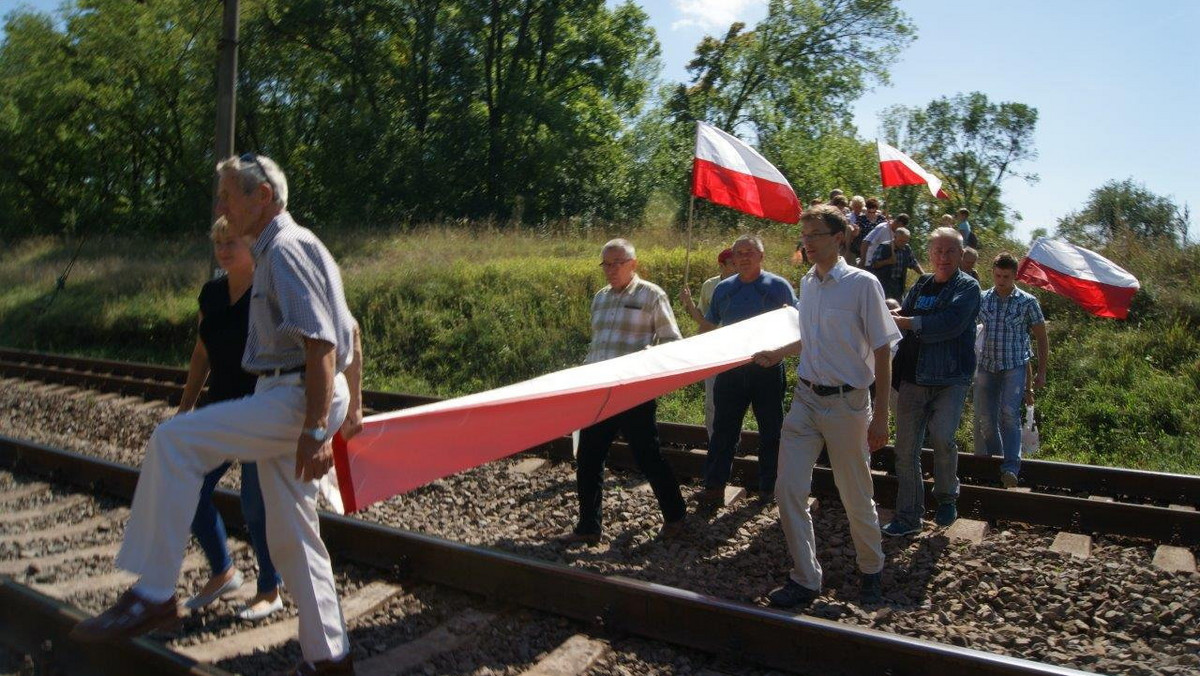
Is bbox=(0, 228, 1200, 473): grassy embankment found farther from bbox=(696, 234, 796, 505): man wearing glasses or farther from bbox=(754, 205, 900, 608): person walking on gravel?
bbox=(754, 205, 900, 608): person walking on gravel

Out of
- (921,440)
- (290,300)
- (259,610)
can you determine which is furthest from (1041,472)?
(290,300)

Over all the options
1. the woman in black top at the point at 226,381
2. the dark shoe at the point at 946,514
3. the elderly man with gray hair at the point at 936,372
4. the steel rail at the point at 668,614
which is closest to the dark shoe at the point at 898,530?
the elderly man with gray hair at the point at 936,372

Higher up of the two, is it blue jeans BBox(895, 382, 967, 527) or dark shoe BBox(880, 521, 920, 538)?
blue jeans BBox(895, 382, 967, 527)

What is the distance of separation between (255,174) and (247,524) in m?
2.02

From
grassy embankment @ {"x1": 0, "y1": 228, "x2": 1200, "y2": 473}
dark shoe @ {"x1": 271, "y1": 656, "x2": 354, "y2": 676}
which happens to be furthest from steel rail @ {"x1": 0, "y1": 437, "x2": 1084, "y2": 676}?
grassy embankment @ {"x1": 0, "y1": 228, "x2": 1200, "y2": 473}

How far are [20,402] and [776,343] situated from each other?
1066cm

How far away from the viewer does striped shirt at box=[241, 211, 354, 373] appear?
11.6ft

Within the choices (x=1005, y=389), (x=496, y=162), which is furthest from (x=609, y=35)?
(x=1005, y=389)

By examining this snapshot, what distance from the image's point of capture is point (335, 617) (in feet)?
12.9

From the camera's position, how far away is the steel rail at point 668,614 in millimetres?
4168

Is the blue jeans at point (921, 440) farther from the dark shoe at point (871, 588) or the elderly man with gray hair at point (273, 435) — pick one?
the elderly man with gray hair at point (273, 435)

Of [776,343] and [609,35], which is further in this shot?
[609,35]

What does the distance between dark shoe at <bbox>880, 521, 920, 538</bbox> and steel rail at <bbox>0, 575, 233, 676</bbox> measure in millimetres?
4354

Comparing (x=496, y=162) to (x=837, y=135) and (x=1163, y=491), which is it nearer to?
(x=837, y=135)
